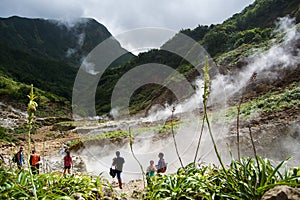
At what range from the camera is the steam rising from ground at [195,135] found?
13619 mm

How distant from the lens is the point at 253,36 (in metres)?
39.6

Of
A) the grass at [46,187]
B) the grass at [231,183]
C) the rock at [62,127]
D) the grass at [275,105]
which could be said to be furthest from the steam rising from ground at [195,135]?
the rock at [62,127]

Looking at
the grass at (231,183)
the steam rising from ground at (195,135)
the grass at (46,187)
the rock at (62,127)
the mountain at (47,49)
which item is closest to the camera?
the grass at (231,183)

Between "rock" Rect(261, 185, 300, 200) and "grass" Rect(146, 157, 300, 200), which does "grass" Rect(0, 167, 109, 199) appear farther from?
"rock" Rect(261, 185, 300, 200)

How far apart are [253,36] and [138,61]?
33.2m

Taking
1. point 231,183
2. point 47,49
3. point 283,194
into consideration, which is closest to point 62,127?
point 231,183

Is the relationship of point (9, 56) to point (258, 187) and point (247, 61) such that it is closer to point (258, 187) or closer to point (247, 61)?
point (247, 61)

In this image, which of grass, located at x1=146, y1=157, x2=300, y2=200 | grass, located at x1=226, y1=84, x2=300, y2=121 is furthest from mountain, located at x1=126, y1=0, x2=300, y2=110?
grass, located at x1=146, y1=157, x2=300, y2=200

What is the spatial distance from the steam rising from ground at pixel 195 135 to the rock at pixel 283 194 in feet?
6.14

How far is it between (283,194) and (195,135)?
528 inches

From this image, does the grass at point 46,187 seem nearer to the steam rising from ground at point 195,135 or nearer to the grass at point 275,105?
the steam rising from ground at point 195,135

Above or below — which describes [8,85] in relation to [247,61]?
above

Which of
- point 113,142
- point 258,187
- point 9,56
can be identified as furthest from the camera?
point 9,56

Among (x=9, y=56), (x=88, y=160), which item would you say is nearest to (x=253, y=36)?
(x=88, y=160)
